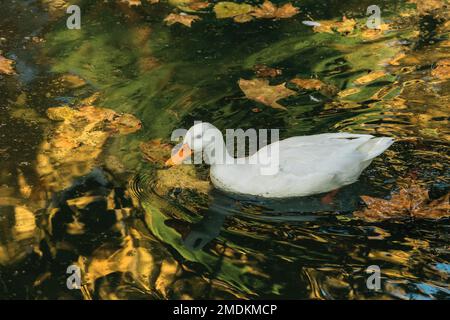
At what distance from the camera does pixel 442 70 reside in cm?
694

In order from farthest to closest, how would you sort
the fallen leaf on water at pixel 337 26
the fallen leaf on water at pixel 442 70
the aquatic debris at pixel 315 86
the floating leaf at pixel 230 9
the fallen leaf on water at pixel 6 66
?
the floating leaf at pixel 230 9, the fallen leaf on water at pixel 337 26, the fallen leaf on water at pixel 6 66, the fallen leaf on water at pixel 442 70, the aquatic debris at pixel 315 86

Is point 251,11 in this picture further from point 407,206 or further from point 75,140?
point 407,206

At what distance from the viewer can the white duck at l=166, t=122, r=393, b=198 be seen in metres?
5.23

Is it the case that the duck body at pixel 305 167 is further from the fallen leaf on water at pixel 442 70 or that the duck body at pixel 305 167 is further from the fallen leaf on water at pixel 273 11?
the fallen leaf on water at pixel 273 11

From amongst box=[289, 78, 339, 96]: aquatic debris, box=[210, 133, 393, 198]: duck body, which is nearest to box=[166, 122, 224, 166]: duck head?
box=[210, 133, 393, 198]: duck body

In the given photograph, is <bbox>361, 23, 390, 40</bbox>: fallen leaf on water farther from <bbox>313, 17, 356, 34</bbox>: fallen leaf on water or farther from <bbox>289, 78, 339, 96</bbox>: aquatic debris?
<bbox>289, 78, 339, 96</bbox>: aquatic debris

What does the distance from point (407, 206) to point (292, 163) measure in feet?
3.08

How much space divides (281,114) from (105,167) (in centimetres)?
180

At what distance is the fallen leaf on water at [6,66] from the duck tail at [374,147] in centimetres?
412

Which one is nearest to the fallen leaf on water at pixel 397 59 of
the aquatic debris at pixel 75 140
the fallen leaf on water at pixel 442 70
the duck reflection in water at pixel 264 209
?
the fallen leaf on water at pixel 442 70

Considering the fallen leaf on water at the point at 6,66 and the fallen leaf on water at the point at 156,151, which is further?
the fallen leaf on water at the point at 6,66

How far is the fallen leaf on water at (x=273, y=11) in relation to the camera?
27.2 ft
